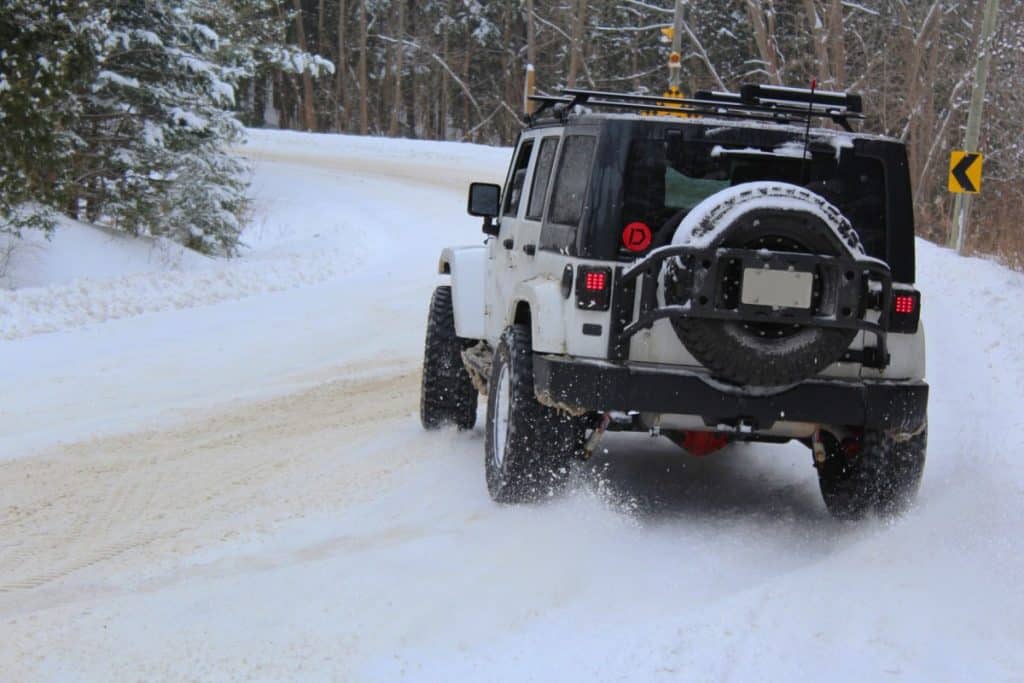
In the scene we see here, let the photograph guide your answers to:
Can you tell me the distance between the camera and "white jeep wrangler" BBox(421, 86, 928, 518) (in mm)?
5320

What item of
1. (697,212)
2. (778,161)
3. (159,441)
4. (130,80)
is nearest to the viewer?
(697,212)

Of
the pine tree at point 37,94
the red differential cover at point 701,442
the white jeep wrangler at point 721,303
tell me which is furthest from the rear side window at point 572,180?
the pine tree at point 37,94

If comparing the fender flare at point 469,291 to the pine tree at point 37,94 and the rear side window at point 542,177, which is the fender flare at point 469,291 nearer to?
the rear side window at point 542,177

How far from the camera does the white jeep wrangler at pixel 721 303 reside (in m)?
5.32

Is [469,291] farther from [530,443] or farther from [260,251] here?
[260,251]

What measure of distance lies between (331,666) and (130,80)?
14605 millimetres

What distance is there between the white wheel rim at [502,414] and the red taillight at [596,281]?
762mm

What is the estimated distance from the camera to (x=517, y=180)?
7629 millimetres

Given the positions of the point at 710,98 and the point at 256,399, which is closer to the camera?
the point at 710,98

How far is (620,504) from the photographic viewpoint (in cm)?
629

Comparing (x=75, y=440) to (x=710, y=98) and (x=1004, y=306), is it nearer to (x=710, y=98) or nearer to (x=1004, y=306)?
(x=710, y=98)

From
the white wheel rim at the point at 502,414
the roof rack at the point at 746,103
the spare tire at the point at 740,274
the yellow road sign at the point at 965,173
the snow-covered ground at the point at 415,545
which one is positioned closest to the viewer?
the snow-covered ground at the point at 415,545

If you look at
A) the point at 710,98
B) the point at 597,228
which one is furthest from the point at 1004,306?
the point at 597,228

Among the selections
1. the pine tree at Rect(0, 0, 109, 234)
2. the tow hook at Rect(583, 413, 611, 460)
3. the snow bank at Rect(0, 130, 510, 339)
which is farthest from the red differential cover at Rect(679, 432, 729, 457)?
the pine tree at Rect(0, 0, 109, 234)
